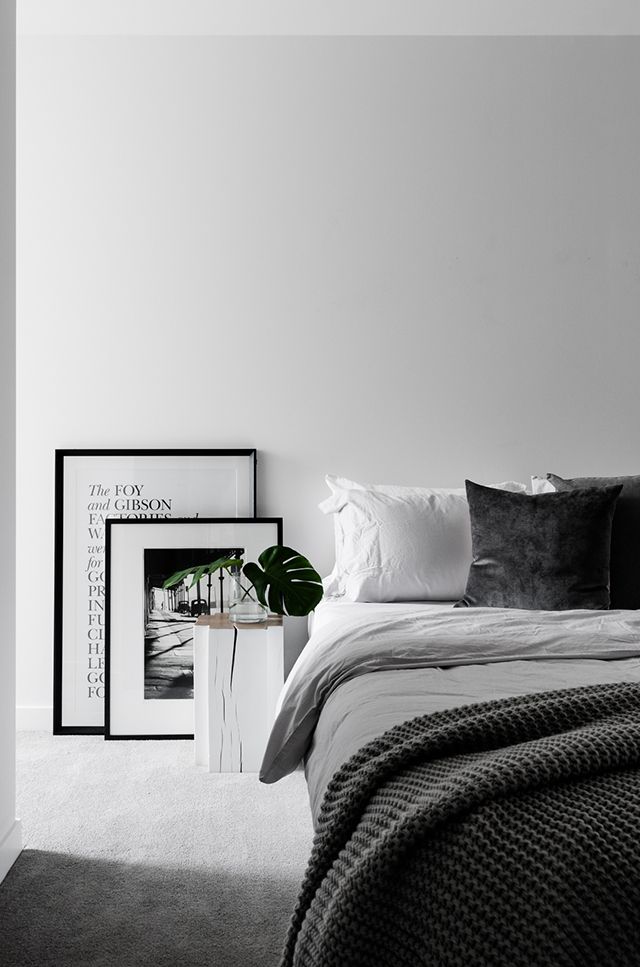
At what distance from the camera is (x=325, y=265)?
10.7ft

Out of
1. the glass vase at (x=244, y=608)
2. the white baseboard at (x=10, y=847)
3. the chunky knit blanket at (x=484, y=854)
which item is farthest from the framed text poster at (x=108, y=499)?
the chunky knit blanket at (x=484, y=854)

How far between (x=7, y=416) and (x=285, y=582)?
3.59 feet

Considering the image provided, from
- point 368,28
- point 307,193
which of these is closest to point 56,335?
point 307,193

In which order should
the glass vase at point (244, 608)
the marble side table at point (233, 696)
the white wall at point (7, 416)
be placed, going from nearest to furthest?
the white wall at point (7, 416) < the marble side table at point (233, 696) < the glass vase at point (244, 608)

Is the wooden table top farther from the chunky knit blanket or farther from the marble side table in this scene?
the chunky knit blanket

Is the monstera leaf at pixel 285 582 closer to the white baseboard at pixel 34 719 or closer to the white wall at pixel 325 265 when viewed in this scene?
the white wall at pixel 325 265

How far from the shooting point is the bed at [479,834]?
30.7 inches

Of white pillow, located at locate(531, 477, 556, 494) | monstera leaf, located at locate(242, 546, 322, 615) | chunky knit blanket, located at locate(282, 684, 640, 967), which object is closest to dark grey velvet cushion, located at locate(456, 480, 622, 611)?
white pillow, located at locate(531, 477, 556, 494)

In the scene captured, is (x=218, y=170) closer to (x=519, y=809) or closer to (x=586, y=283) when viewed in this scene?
(x=586, y=283)

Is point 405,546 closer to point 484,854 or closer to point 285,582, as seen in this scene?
point 285,582

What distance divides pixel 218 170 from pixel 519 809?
2.97 meters

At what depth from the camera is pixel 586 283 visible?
3260mm

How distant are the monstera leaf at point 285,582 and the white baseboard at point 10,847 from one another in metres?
1.04

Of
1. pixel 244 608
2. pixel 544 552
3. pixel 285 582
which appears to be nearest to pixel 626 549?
pixel 544 552
